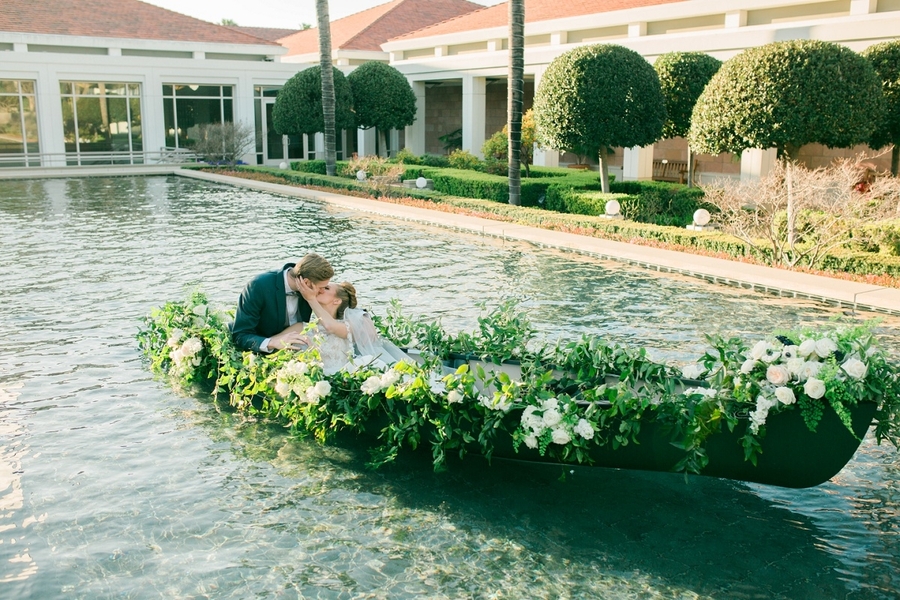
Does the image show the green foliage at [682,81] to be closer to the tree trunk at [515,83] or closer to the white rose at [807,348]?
the tree trunk at [515,83]

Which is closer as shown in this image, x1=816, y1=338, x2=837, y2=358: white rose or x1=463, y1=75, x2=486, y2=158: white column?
x1=816, y1=338, x2=837, y2=358: white rose

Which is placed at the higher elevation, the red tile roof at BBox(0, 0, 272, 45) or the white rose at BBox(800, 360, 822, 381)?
the red tile roof at BBox(0, 0, 272, 45)

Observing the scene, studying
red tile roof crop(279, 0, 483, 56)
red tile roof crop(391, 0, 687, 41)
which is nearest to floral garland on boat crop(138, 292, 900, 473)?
red tile roof crop(391, 0, 687, 41)

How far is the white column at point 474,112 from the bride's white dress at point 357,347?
28684 millimetres

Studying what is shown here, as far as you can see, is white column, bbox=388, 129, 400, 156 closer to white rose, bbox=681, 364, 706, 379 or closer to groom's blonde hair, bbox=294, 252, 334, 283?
groom's blonde hair, bbox=294, 252, 334, 283

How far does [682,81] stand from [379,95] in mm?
16543

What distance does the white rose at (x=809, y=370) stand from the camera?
545 centimetres

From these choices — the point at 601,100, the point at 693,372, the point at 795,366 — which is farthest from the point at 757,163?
the point at 795,366

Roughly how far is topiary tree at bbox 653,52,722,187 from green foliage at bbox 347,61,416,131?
15744 millimetres

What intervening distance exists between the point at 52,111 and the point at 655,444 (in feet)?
122

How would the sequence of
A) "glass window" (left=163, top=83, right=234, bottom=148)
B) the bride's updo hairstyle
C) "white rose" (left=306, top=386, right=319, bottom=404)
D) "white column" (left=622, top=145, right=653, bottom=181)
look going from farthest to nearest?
"glass window" (left=163, top=83, right=234, bottom=148)
"white column" (left=622, top=145, right=653, bottom=181)
the bride's updo hairstyle
"white rose" (left=306, top=386, right=319, bottom=404)

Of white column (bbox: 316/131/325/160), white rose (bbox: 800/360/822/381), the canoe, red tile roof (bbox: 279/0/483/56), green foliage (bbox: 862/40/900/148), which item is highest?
red tile roof (bbox: 279/0/483/56)

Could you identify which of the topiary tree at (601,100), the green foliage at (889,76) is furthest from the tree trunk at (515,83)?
the green foliage at (889,76)

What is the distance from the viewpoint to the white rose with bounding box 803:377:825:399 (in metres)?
5.32
